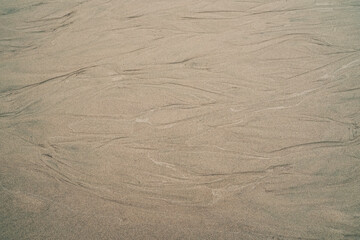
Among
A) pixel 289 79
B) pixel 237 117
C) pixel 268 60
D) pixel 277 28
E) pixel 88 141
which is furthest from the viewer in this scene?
pixel 277 28

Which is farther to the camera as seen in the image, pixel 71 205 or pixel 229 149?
pixel 229 149

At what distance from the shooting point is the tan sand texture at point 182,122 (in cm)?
234

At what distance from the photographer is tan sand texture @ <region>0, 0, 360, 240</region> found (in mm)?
2336

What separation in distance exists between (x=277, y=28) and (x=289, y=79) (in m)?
1.30

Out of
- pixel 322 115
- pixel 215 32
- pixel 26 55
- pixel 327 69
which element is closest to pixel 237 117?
pixel 322 115


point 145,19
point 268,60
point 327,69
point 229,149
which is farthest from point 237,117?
point 145,19

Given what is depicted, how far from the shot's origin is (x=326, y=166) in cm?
270

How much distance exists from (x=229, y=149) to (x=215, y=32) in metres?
2.30

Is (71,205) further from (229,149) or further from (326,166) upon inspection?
(326,166)

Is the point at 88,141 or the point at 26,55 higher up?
the point at 26,55

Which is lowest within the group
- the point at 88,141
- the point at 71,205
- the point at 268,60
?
the point at 71,205

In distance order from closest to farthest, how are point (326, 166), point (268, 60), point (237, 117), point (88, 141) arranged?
point (326, 166) → point (88, 141) → point (237, 117) → point (268, 60)

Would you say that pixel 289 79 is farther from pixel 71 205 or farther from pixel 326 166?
pixel 71 205

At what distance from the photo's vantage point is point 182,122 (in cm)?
314
